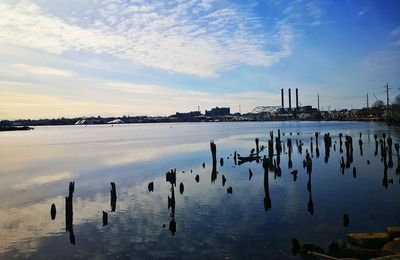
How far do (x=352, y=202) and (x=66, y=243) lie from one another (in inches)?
692

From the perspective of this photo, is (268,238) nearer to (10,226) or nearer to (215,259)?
(215,259)

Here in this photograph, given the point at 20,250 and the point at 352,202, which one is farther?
the point at 352,202

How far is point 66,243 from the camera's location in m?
18.1

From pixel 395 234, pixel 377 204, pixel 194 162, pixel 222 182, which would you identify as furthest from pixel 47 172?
→ pixel 395 234

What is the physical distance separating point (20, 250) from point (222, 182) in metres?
19.3

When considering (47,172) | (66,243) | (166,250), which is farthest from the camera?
(47,172)

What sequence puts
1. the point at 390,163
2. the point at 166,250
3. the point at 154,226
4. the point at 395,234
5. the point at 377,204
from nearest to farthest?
the point at 395,234 < the point at 166,250 < the point at 154,226 < the point at 377,204 < the point at 390,163

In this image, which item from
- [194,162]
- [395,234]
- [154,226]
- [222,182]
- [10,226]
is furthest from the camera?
[194,162]

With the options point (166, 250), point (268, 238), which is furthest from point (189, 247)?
point (268, 238)

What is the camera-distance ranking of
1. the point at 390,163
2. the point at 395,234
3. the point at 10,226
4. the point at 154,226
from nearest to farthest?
1. the point at 395,234
2. the point at 154,226
3. the point at 10,226
4. the point at 390,163

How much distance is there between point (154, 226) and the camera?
20.2m

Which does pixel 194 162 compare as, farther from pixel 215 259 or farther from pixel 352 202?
pixel 215 259

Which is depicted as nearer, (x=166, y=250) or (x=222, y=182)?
(x=166, y=250)

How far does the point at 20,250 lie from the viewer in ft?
56.9
